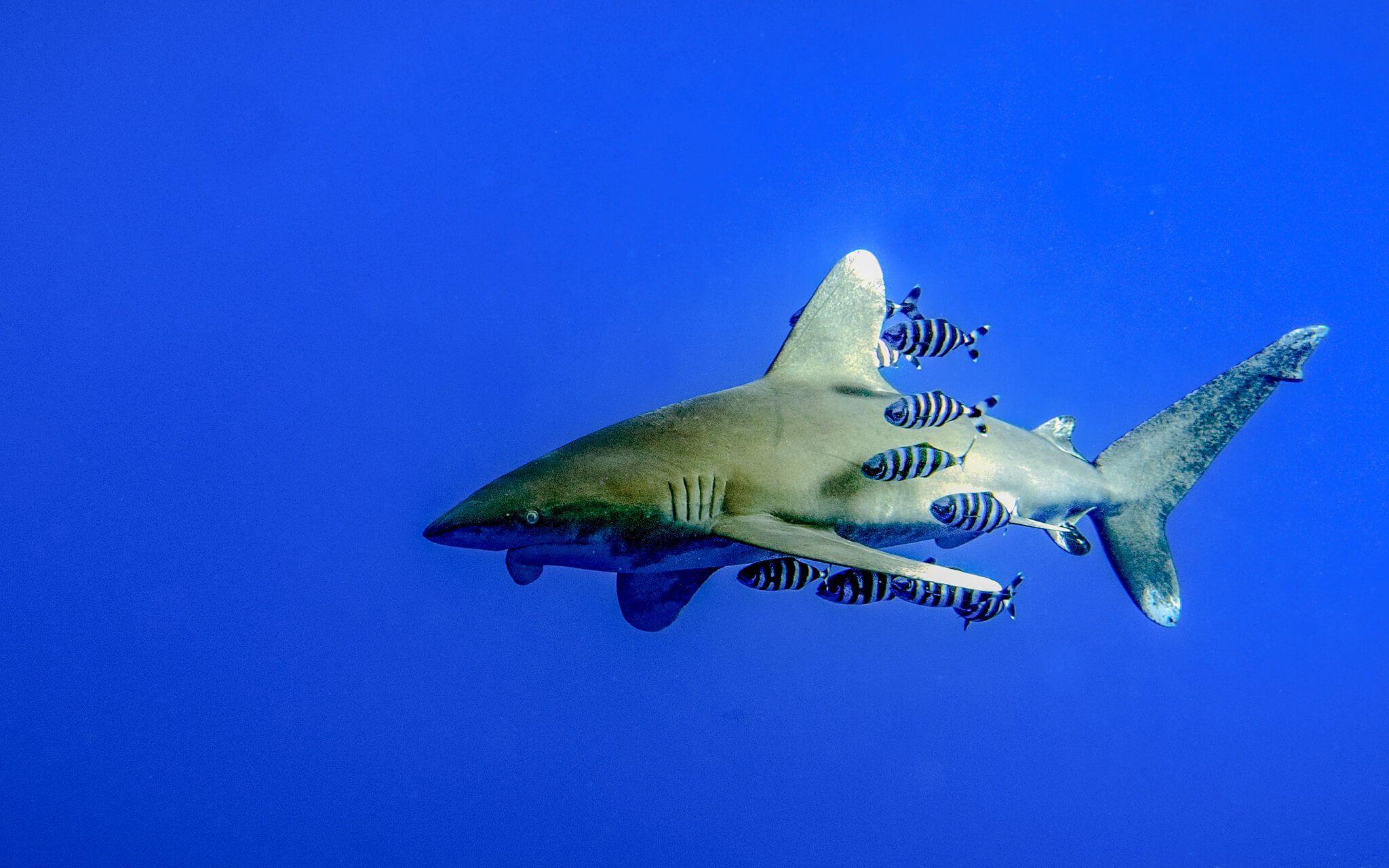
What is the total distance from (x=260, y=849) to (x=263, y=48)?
373 inches

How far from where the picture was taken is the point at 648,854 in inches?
396

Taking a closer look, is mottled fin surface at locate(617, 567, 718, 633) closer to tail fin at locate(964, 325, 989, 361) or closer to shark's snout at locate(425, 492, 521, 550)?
shark's snout at locate(425, 492, 521, 550)

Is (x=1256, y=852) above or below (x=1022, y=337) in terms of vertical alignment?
below

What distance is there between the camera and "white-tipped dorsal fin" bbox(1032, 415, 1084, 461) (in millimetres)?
5145

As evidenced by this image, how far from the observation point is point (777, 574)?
11.9ft

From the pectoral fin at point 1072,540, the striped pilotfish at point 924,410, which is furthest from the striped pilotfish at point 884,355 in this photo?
the pectoral fin at point 1072,540

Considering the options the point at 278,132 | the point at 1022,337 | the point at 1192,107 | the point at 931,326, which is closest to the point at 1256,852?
the point at 1022,337

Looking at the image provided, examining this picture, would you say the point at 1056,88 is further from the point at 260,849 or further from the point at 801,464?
the point at 260,849

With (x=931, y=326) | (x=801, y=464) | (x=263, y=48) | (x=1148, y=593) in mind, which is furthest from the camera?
(x=263, y=48)

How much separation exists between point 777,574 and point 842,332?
5.35 feet

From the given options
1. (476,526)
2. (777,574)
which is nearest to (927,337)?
(777,574)

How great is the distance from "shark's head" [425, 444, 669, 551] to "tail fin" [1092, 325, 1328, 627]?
→ 3.49 metres

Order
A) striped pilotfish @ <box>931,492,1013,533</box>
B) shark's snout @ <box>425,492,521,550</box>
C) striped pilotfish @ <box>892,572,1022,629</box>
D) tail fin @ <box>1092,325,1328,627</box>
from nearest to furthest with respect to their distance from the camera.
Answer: shark's snout @ <box>425,492,521,550</box> → striped pilotfish @ <box>892,572,1022,629</box> → striped pilotfish @ <box>931,492,1013,533</box> → tail fin @ <box>1092,325,1328,627</box>

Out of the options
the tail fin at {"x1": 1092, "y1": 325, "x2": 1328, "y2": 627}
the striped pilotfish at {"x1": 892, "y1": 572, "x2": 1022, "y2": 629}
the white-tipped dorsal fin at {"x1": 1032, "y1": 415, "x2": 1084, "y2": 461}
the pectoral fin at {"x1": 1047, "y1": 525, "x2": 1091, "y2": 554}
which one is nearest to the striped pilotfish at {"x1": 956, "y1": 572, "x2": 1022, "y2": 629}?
the striped pilotfish at {"x1": 892, "y1": 572, "x2": 1022, "y2": 629}
